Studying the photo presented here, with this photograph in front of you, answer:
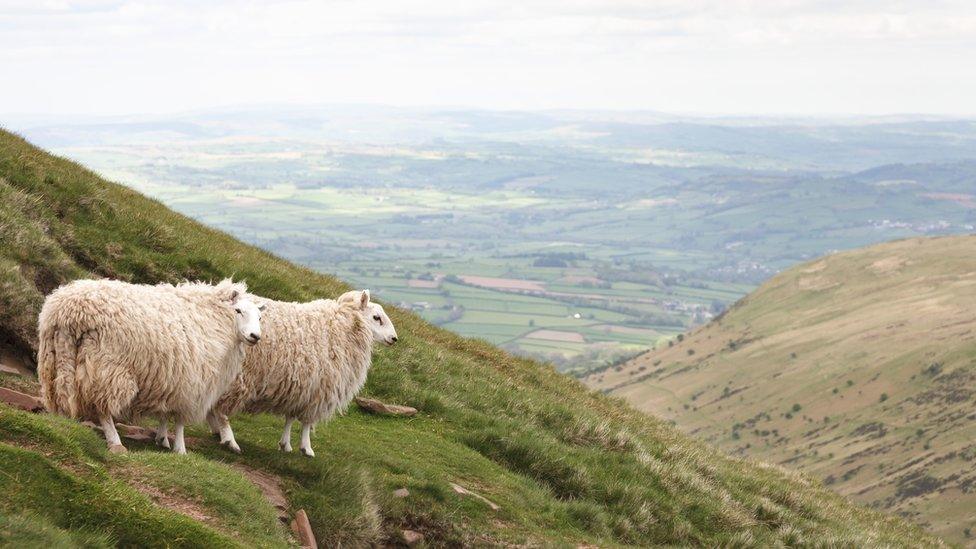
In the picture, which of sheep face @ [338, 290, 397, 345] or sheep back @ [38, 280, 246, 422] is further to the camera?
sheep face @ [338, 290, 397, 345]

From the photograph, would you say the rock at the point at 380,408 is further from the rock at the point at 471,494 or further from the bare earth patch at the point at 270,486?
the bare earth patch at the point at 270,486

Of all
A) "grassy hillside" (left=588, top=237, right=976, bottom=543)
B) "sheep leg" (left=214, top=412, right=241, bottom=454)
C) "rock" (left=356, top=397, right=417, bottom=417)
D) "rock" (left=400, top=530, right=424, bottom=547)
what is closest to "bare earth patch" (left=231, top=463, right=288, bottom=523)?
"sheep leg" (left=214, top=412, right=241, bottom=454)

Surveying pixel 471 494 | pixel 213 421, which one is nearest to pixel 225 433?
pixel 213 421

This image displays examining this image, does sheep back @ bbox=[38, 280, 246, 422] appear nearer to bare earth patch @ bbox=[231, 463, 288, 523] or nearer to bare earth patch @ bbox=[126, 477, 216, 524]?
bare earth patch @ bbox=[231, 463, 288, 523]

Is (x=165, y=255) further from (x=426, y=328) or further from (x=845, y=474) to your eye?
(x=845, y=474)

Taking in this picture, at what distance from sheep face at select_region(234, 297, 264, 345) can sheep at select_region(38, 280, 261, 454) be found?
0.07 feet

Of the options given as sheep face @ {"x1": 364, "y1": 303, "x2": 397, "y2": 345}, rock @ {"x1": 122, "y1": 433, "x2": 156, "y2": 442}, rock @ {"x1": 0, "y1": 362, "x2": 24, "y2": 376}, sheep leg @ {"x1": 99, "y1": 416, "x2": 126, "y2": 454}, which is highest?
sheep face @ {"x1": 364, "y1": 303, "x2": 397, "y2": 345}

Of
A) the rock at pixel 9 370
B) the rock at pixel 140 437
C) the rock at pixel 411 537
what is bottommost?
the rock at pixel 411 537

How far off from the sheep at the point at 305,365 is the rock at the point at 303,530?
206cm

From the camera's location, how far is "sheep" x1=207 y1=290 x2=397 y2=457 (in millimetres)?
16047

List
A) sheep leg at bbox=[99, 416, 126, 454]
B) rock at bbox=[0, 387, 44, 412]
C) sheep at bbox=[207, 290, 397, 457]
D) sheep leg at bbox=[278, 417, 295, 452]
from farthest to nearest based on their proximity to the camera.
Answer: sheep leg at bbox=[278, 417, 295, 452], sheep at bbox=[207, 290, 397, 457], rock at bbox=[0, 387, 44, 412], sheep leg at bbox=[99, 416, 126, 454]

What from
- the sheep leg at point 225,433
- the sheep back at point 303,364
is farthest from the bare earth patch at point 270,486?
the sheep back at point 303,364

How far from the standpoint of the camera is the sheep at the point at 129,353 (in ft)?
43.5

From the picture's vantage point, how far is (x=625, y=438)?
933 inches
